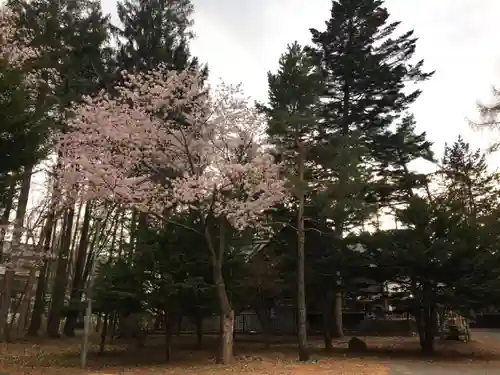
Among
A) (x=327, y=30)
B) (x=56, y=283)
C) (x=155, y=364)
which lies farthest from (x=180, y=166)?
(x=327, y=30)

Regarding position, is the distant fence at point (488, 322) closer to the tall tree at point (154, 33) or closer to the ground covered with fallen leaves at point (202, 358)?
the ground covered with fallen leaves at point (202, 358)

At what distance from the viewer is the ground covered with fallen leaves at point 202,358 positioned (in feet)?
35.7

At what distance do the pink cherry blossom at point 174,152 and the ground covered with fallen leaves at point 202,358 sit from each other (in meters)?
3.76

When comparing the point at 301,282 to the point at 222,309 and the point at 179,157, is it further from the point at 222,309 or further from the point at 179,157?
the point at 179,157

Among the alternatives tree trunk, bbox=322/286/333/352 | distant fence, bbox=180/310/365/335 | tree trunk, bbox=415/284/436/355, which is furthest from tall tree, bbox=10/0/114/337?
tree trunk, bbox=415/284/436/355

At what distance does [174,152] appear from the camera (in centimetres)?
1261

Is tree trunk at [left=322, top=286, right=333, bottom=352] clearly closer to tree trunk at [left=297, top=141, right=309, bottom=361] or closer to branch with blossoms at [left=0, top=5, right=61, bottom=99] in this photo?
tree trunk at [left=297, top=141, right=309, bottom=361]

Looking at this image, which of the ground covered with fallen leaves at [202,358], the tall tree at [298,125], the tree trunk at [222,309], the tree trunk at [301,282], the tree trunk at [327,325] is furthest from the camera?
the tree trunk at [327,325]

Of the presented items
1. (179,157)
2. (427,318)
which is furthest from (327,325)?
(179,157)

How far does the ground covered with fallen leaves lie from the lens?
10.9m

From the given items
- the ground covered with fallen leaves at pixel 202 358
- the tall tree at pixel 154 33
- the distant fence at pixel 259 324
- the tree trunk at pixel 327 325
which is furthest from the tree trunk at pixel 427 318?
the tall tree at pixel 154 33

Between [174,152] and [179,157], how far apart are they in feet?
0.63

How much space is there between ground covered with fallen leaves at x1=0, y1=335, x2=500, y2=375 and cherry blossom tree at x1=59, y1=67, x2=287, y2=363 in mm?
1318

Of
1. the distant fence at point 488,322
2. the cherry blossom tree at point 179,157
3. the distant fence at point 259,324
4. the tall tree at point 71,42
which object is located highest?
the tall tree at point 71,42
